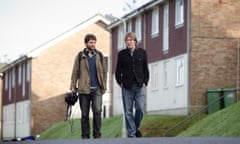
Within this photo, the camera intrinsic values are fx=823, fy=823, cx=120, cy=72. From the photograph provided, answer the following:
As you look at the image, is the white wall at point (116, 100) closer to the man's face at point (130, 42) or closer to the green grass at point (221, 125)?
the green grass at point (221, 125)

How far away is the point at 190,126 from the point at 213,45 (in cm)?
752

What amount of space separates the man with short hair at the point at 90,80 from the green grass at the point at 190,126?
28.2 feet

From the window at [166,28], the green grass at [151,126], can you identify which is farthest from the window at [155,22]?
the green grass at [151,126]

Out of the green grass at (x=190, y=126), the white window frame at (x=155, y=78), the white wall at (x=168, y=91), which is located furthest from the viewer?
the white window frame at (x=155, y=78)

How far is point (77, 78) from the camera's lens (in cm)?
1516

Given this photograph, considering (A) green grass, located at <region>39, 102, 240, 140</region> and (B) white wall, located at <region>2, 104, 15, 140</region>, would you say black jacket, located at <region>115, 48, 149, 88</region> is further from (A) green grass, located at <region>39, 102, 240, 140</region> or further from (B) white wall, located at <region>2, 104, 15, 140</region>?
(B) white wall, located at <region>2, 104, 15, 140</region>

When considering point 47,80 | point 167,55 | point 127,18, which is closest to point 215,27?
point 167,55

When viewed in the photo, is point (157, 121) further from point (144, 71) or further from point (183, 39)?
point (144, 71)

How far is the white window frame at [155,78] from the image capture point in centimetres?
4456

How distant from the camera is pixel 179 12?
135 ft

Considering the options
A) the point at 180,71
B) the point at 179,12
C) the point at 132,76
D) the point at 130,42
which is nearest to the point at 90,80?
the point at 132,76

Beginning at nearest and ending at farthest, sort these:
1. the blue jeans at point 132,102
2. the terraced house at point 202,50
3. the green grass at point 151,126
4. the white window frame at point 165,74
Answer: the blue jeans at point 132,102
the green grass at point 151,126
the terraced house at point 202,50
the white window frame at point 165,74

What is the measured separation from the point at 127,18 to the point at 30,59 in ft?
61.0

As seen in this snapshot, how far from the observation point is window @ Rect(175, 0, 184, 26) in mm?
40656
